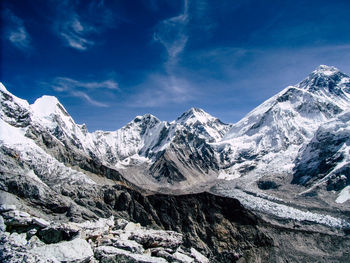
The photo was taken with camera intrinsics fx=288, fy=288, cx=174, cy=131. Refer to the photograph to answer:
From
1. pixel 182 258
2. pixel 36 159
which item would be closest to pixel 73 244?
pixel 182 258

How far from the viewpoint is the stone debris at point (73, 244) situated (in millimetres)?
20562

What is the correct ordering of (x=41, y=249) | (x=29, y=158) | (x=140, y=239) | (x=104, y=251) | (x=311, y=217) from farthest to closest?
(x=311, y=217) → (x=29, y=158) → (x=140, y=239) → (x=104, y=251) → (x=41, y=249)

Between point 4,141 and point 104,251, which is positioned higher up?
point 4,141

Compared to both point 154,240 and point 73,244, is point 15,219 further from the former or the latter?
point 154,240

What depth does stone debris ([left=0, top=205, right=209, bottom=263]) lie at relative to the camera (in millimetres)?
20562

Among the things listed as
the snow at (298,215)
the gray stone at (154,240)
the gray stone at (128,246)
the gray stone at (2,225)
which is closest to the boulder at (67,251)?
the gray stone at (128,246)

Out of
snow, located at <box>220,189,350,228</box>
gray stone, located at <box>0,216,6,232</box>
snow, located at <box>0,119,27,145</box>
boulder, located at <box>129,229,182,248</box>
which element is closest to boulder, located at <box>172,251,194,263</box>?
boulder, located at <box>129,229,182,248</box>

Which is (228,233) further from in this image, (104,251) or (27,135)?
(27,135)

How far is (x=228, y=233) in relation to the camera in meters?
76.3

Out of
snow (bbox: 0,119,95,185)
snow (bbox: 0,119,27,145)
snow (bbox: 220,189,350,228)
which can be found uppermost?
snow (bbox: 0,119,27,145)

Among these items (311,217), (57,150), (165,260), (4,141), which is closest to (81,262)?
(165,260)

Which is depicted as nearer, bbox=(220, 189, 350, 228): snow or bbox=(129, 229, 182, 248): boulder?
bbox=(129, 229, 182, 248): boulder

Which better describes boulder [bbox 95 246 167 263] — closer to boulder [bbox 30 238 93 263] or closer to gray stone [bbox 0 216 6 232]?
boulder [bbox 30 238 93 263]

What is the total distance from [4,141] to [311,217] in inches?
6629
